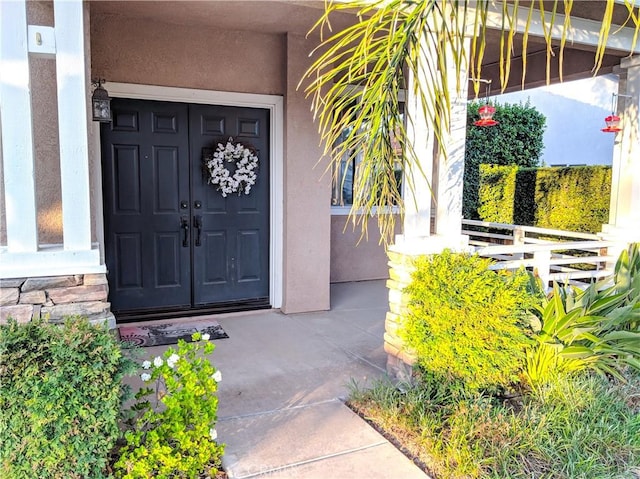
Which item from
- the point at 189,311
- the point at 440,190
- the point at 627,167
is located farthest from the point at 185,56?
the point at 627,167

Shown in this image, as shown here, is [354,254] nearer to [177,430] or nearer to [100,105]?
[100,105]

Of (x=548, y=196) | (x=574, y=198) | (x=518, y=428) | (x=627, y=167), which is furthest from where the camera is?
(x=548, y=196)

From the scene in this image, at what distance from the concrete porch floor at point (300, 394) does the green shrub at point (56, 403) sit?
2.36 ft

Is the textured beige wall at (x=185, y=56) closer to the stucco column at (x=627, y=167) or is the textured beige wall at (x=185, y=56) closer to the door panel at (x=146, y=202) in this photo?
the door panel at (x=146, y=202)

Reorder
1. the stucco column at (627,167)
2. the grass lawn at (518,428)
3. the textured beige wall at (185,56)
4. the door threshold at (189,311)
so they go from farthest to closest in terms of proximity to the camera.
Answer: the door threshold at (189,311) < the stucco column at (627,167) < the textured beige wall at (185,56) < the grass lawn at (518,428)

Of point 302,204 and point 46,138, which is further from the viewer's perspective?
point 302,204

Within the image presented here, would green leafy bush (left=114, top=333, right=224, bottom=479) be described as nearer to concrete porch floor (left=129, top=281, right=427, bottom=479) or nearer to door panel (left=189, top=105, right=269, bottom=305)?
concrete porch floor (left=129, top=281, right=427, bottom=479)

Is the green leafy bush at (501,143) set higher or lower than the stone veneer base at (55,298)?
higher

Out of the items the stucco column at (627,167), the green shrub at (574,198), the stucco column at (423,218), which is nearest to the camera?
the stucco column at (423,218)

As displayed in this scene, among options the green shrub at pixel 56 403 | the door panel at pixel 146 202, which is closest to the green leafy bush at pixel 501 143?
the door panel at pixel 146 202

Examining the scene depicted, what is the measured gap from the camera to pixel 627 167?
480cm

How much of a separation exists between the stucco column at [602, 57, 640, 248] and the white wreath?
3.54 metres

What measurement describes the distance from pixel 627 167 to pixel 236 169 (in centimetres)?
375

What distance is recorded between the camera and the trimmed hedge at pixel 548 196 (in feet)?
23.3
